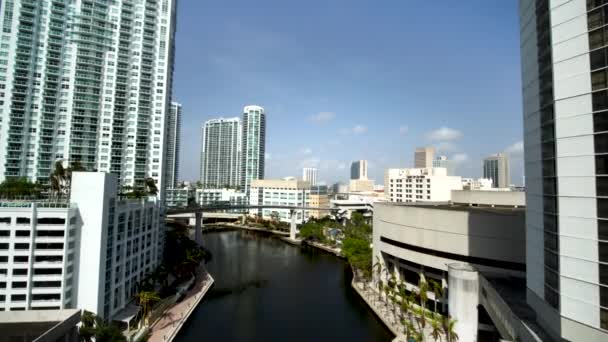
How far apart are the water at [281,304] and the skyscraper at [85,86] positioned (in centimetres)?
2220

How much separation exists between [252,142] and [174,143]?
29.2m

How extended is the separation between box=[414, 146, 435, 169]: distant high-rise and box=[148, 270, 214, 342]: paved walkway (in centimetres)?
14633

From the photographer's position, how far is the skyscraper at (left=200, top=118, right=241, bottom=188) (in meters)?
140

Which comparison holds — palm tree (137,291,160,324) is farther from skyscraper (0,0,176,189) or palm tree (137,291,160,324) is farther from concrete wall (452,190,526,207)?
concrete wall (452,190,526,207)

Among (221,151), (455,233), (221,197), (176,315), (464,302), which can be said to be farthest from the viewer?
(221,151)

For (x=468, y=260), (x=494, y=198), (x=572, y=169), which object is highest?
(x=572, y=169)

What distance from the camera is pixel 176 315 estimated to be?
105 feet

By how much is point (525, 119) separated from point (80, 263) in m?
34.4

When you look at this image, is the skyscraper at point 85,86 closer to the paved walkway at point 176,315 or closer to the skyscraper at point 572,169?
the paved walkway at point 176,315

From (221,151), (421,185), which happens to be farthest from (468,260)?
(221,151)

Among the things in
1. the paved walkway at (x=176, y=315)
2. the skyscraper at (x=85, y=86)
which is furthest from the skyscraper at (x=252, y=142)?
the paved walkway at (x=176, y=315)

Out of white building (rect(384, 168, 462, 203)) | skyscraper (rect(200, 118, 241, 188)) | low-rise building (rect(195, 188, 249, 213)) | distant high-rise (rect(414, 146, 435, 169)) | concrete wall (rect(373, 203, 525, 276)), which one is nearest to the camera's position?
concrete wall (rect(373, 203, 525, 276))

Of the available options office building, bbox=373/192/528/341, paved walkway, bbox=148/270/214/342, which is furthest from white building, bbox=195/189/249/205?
office building, bbox=373/192/528/341

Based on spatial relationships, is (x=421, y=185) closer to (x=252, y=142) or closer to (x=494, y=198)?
(x=494, y=198)
